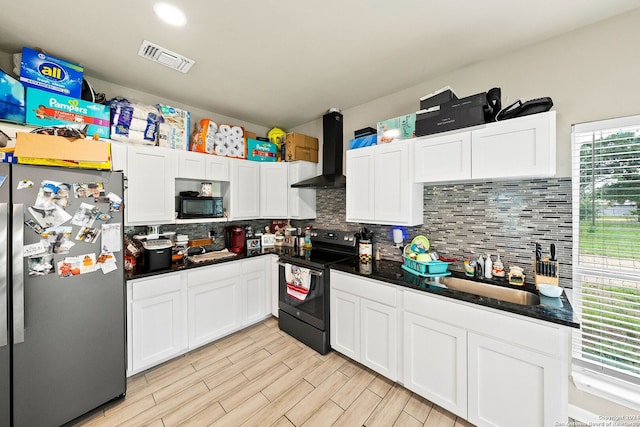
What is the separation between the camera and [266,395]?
6.05 ft

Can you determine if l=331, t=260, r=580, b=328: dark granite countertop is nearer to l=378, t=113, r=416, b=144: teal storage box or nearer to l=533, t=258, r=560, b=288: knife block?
l=533, t=258, r=560, b=288: knife block

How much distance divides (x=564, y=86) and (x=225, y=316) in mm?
3496

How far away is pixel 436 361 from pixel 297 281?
1.37 m

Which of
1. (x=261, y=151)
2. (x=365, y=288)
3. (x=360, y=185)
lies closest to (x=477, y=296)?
(x=365, y=288)

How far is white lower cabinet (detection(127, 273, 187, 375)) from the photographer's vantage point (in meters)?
1.98

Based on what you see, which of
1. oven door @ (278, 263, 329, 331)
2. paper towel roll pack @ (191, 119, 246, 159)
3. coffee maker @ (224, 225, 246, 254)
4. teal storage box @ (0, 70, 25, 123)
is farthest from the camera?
coffee maker @ (224, 225, 246, 254)

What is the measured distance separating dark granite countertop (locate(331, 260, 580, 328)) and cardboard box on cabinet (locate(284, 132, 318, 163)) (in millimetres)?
1554

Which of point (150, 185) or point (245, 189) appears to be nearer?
point (150, 185)

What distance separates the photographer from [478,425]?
4.93ft

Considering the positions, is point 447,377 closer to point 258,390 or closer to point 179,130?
point 258,390

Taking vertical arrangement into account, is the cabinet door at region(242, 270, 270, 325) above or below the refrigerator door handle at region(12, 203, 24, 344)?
below

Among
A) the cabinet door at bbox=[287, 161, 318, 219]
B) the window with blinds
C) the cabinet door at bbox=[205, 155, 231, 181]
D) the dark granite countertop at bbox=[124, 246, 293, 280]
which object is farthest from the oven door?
the window with blinds

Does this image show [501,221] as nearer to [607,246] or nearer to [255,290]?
[607,246]

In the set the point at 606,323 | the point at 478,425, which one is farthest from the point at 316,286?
the point at 606,323
